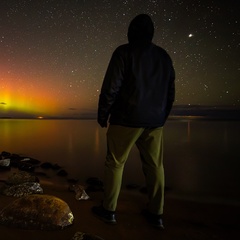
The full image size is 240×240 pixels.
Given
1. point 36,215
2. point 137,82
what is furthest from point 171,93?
point 36,215

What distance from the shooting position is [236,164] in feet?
32.2

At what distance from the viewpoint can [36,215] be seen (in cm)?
223

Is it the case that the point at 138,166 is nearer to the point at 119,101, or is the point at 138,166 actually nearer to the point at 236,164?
the point at 236,164

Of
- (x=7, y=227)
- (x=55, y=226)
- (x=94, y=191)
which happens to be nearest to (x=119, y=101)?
(x=55, y=226)

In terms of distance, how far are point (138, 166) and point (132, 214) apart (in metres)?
5.34

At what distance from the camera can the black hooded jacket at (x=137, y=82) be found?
7.52 ft

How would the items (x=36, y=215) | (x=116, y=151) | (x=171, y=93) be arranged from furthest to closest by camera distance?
(x=171, y=93), (x=116, y=151), (x=36, y=215)

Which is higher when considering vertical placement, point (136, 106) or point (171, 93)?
point (171, 93)

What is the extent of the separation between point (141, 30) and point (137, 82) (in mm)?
559

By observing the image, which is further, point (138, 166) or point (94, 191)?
point (138, 166)

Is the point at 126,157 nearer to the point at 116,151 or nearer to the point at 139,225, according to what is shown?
the point at 116,151

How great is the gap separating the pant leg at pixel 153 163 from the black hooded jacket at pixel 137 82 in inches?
5.6

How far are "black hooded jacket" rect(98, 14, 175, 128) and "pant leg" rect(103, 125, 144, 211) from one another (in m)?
0.09

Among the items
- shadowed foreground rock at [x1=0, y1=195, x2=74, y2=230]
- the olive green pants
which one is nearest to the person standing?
the olive green pants
